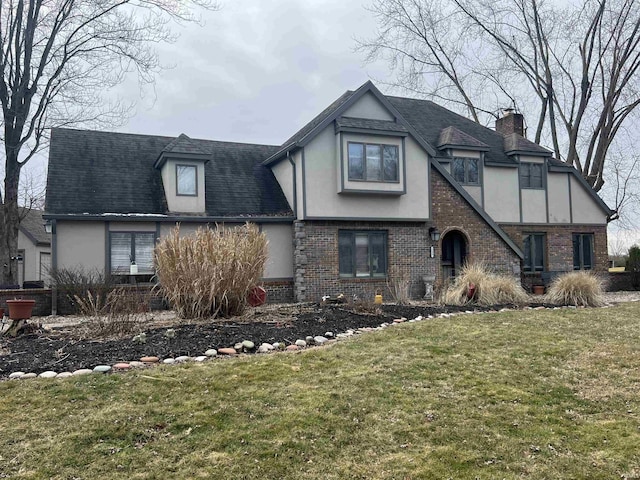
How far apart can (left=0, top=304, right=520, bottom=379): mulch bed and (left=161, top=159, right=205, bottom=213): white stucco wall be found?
610cm

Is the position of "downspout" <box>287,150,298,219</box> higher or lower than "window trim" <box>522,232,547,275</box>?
higher

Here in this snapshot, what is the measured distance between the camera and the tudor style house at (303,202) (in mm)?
14367

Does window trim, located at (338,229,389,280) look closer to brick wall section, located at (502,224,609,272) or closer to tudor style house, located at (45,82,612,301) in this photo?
tudor style house, located at (45,82,612,301)

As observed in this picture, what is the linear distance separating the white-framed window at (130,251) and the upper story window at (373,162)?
5.98 m

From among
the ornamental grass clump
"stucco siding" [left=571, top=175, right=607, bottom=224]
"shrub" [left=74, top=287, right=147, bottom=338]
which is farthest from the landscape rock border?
"stucco siding" [left=571, top=175, right=607, bottom=224]

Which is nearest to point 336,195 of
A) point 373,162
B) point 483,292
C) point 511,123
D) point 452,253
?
point 373,162

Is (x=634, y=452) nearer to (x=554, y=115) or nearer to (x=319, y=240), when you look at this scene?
(x=319, y=240)

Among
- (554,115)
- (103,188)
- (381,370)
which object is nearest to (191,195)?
(103,188)

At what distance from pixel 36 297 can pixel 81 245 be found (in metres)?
1.64

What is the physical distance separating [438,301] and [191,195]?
294 inches

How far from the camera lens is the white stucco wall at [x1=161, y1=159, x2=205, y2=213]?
15.1 m

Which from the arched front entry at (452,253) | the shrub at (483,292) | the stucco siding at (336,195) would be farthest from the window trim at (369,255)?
the shrub at (483,292)

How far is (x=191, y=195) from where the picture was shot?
1533 centimetres

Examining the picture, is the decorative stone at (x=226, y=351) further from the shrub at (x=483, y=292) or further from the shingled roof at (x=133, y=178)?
the shingled roof at (x=133, y=178)
